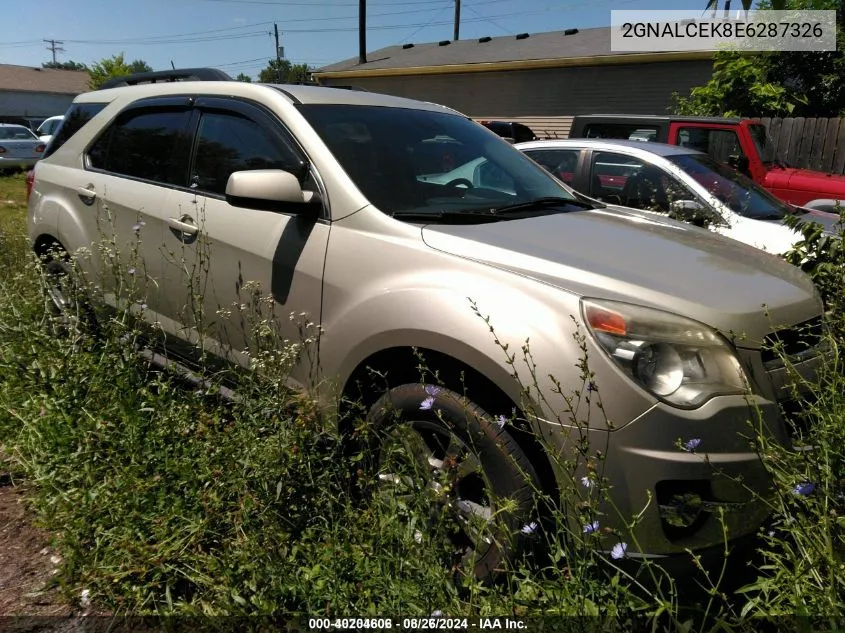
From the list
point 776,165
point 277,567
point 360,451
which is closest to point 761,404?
point 360,451

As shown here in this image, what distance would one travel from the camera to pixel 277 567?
218 centimetres

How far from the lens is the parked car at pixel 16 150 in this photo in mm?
20250

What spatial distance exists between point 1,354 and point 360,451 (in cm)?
226

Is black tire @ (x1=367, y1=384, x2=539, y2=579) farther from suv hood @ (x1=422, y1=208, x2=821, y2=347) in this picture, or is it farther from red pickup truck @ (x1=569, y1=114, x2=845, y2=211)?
red pickup truck @ (x1=569, y1=114, x2=845, y2=211)

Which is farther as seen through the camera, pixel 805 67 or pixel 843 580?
pixel 805 67

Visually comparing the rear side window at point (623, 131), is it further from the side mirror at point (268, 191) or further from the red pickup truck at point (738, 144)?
the side mirror at point (268, 191)

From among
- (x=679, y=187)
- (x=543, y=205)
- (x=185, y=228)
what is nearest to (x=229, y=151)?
(x=185, y=228)

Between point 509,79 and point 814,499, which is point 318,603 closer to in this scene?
point 814,499

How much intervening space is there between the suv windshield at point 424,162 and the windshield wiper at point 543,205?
38 mm

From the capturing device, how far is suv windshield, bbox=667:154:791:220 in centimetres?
589

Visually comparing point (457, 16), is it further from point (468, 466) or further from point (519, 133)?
point (468, 466)

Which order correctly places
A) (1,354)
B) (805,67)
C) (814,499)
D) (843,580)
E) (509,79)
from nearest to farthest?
(843,580), (814,499), (1,354), (805,67), (509,79)

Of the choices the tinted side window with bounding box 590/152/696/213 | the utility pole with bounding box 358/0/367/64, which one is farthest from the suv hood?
the utility pole with bounding box 358/0/367/64

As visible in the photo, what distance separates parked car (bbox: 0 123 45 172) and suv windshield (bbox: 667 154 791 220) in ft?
62.9
